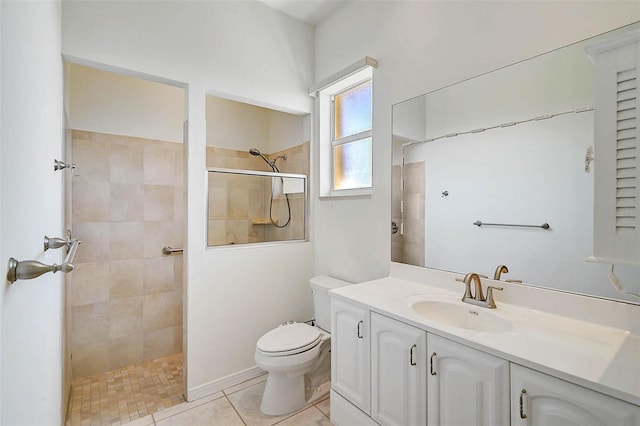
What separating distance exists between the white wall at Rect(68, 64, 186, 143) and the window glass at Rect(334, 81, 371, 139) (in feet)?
4.36

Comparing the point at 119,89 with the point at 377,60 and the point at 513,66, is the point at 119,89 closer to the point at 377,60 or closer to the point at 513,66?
the point at 377,60

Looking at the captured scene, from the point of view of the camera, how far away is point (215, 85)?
221cm

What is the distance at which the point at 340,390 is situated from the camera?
1.78 metres

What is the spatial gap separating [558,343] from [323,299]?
1.48 meters

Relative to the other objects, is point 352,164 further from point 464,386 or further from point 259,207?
point 464,386

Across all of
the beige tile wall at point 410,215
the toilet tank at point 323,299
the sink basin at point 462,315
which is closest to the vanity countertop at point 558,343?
the sink basin at point 462,315

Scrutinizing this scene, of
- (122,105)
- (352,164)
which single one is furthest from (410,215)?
(122,105)

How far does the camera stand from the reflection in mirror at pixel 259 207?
8.17 ft

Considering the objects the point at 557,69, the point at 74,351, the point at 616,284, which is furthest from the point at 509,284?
the point at 74,351

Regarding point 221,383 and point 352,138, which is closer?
point 221,383

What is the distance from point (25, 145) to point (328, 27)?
241 centimetres

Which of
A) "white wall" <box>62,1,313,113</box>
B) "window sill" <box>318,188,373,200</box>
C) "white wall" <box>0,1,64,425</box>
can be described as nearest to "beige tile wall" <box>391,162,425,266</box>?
"window sill" <box>318,188,373,200</box>

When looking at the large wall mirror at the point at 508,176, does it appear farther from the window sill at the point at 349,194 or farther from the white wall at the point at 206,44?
the white wall at the point at 206,44

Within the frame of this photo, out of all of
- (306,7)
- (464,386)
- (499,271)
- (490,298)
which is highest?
(306,7)
